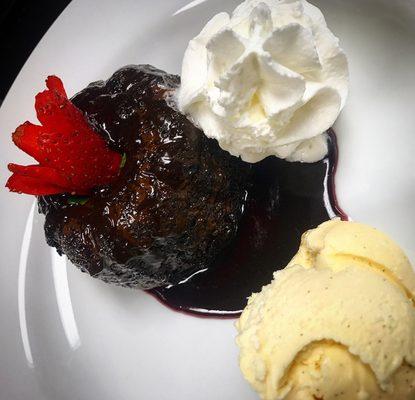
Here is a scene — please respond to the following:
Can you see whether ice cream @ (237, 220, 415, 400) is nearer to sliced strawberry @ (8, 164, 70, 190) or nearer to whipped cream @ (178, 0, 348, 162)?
whipped cream @ (178, 0, 348, 162)

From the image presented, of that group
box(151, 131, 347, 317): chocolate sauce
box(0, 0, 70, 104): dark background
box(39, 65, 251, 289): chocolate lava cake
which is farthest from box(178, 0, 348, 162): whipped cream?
box(0, 0, 70, 104): dark background

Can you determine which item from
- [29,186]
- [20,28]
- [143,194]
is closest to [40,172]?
[29,186]

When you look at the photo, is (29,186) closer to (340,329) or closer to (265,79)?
(265,79)

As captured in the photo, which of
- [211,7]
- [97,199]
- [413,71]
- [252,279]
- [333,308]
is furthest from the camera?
[211,7]

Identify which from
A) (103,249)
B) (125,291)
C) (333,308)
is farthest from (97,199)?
(333,308)

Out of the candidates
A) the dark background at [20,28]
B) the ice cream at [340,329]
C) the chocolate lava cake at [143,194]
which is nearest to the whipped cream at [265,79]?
the chocolate lava cake at [143,194]

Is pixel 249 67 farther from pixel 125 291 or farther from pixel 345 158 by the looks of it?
pixel 125 291
